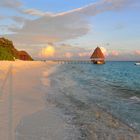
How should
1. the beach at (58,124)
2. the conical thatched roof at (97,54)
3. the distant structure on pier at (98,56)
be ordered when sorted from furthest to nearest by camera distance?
the conical thatched roof at (97,54) < the distant structure on pier at (98,56) < the beach at (58,124)

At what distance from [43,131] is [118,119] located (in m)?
3.96

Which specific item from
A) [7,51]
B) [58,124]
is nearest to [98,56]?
[7,51]

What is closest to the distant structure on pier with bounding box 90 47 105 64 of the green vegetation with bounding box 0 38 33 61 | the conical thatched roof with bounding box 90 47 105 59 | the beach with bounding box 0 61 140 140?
the conical thatched roof with bounding box 90 47 105 59

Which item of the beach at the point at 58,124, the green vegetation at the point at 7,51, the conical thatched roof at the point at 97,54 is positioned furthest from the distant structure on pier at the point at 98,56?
the beach at the point at 58,124

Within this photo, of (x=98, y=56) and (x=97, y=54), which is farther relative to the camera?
(x=97, y=54)

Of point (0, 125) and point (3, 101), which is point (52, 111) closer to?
point (3, 101)

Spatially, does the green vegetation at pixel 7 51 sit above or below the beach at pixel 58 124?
above

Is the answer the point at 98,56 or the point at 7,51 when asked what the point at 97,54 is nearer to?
the point at 98,56

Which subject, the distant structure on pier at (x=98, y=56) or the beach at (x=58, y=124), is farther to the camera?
the distant structure on pier at (x=98, y=56)

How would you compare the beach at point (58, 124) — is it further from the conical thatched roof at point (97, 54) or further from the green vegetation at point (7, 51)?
the conical thatched roof at point (97, 54)

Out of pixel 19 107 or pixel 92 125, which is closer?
pixel 92 125

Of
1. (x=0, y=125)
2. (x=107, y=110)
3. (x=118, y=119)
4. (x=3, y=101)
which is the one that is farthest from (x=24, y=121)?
(x=107, y=110)

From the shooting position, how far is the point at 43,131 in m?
7.46

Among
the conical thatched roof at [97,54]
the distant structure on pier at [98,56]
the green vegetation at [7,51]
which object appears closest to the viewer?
the green vegetation at [7,51]
